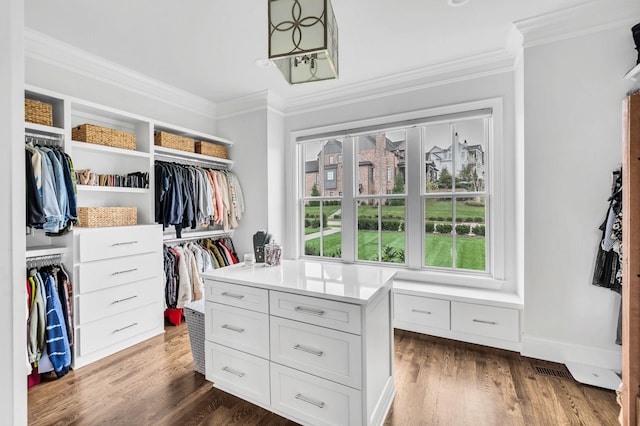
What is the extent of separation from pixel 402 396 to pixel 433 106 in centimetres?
270

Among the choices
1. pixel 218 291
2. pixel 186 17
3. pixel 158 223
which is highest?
pixel 186 17

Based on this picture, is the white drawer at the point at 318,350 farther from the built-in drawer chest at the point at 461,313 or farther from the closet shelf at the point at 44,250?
the closet shelf at the point at 44,250

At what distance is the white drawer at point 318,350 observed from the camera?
1.52 m

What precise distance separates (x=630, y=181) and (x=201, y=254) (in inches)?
140

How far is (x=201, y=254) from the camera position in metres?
3.51

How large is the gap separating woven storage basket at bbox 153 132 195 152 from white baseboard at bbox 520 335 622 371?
3841 mm

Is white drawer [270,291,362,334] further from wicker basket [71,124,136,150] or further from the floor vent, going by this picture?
wicker basket [71,124,136,150]

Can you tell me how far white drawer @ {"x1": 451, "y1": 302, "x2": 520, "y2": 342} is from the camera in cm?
254

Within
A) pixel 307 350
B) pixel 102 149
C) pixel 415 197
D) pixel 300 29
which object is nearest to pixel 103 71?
pixel 102 149

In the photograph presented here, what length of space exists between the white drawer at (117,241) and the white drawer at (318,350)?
1767 mm

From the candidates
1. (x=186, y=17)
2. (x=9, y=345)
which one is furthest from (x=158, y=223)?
(x=9, y=345)

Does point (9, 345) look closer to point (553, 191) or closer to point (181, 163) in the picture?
point (553, 191)

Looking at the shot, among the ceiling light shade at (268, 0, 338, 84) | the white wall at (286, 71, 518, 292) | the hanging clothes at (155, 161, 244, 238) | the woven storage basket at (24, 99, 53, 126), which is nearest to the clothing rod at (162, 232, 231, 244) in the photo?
the hanging clothes at (155, 161, 244, 238)

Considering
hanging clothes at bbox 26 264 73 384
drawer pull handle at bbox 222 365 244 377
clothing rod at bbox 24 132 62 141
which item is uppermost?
clothing rod at bbox 24 132 62 141
